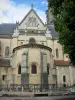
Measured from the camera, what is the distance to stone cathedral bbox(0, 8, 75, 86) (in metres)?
35.4

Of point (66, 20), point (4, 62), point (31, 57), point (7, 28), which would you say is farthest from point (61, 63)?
point (66, 20)

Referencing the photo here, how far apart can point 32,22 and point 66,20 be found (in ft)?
105

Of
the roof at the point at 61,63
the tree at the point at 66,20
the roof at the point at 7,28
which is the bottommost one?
the roof at the point at 61,63

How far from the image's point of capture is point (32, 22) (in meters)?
46.5

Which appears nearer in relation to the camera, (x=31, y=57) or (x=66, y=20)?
(x=66, y=20)

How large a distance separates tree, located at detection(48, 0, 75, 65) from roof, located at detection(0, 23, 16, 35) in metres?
29.5

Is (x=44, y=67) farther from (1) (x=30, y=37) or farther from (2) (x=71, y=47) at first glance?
(2) (x=71, y=47)

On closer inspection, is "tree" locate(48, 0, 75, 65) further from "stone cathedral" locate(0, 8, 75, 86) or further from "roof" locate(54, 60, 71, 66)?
"roof" locate(54, 60, 71, 66)

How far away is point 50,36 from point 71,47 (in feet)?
97.7

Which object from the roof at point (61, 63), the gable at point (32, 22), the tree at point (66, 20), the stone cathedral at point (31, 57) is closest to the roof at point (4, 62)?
the stone cathedral at point (31, 57)

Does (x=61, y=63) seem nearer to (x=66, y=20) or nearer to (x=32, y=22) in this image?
(x=32, y=22)

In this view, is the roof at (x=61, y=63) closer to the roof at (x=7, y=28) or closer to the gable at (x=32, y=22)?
the gable at (x=32, y=22)

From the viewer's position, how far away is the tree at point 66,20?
14219 mm

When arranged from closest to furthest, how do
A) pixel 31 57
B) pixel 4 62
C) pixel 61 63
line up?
1. pixel 31 57
2. pixel 4 62
3. pixel 61 63
